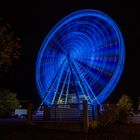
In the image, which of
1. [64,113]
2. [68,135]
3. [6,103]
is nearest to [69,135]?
[68,135]

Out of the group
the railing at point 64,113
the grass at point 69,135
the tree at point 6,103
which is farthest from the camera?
the tree at point 6,103

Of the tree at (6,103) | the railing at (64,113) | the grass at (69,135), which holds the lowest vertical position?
the grass at (69,135)

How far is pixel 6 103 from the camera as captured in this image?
47.7 m

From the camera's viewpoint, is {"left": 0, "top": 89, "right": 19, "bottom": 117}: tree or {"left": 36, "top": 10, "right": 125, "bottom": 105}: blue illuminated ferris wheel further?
{"left": 0, "top": 89, "right": 19, "bottom": 117}: tree

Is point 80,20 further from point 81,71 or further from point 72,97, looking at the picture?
point 72,97

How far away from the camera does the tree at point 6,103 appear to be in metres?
46.0

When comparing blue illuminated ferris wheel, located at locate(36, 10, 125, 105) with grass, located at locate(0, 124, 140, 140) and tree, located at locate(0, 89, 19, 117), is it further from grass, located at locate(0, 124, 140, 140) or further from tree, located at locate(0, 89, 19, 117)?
tree, located at locate(0, 89, 19, 117)

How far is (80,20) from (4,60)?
1391 centimetres

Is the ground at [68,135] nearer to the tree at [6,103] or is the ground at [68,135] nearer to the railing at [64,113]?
the railing at [64,113]

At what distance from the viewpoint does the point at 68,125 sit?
16109 millimetres

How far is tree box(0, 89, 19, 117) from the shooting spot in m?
46.0

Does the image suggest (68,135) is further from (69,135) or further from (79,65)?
(79,65)

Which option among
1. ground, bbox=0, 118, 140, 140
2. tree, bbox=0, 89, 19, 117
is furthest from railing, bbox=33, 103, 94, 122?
tree, bbox=0, 89, 19, 117

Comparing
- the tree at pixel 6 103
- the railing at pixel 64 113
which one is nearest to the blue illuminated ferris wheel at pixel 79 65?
the railing at pixel 64 113
